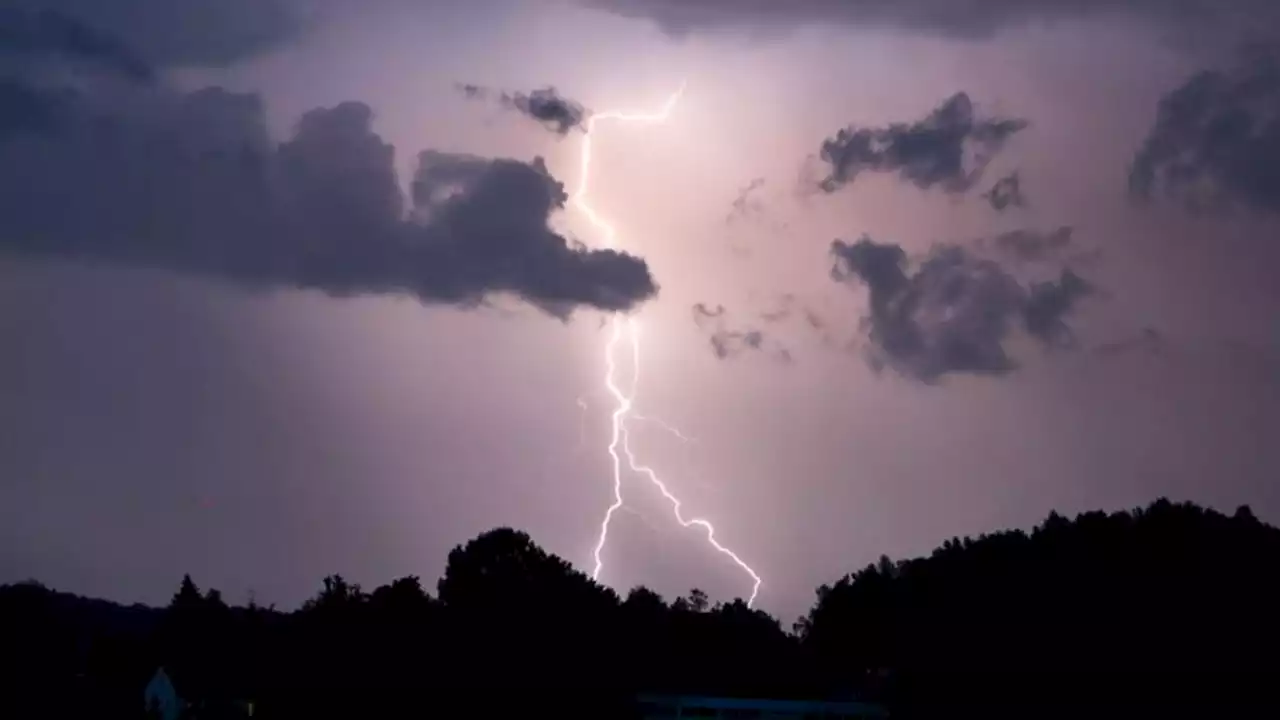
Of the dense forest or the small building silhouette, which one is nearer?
the dense forest

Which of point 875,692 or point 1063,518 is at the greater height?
point 1063,518

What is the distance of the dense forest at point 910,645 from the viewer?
269 feet

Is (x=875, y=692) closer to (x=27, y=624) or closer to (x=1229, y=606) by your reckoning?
(x=1229, y=606)

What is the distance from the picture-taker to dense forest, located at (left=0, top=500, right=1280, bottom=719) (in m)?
82.1

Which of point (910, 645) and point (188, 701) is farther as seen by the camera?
point (188, 701)

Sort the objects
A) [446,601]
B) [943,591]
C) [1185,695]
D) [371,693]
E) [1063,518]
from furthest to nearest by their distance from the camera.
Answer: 1. [446,601]
2. [1063,518]
3. [943,591]
4. [371,693]
5. [1185,695]

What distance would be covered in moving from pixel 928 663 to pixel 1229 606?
13001 mm

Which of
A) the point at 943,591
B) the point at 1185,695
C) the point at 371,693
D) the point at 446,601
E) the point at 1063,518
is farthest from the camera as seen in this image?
the point at 446,601

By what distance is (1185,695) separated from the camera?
265ft

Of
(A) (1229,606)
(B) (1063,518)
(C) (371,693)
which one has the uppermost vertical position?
(B) (1063,518)

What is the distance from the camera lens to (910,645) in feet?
304

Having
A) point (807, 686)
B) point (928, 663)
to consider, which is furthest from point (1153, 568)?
point (807, 686)

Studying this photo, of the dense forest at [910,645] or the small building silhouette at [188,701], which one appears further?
the small building silhouette at [188,701]

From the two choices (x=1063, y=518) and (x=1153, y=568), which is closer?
(x=1153, y=568)
